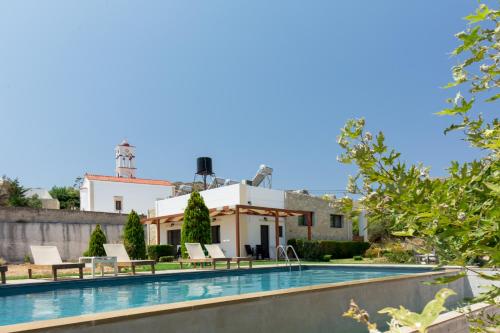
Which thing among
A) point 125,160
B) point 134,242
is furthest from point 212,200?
point 125,160

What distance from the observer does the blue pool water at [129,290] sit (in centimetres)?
890

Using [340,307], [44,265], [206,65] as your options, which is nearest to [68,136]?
[206,65]

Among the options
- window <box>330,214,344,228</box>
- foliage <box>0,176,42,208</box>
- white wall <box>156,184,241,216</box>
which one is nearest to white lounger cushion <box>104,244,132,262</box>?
white wall <box>156,184,241,216</box>

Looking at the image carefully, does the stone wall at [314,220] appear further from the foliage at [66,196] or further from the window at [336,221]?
the foliage at [66,196]

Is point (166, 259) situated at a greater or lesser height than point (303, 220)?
lesser

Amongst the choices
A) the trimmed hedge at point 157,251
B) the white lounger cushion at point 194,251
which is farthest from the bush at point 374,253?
the white lounger cushion at point 194,251

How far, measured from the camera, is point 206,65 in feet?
58.7

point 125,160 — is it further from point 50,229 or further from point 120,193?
point 50,229

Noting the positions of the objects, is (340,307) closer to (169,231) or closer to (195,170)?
(169,231)

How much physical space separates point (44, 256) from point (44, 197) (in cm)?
4357

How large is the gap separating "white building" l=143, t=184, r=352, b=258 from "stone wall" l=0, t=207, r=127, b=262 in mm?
2403

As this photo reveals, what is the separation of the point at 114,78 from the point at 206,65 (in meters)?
6.15

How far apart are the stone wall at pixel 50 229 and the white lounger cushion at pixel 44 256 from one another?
12.7 meters

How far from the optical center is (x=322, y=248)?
1019 inches
